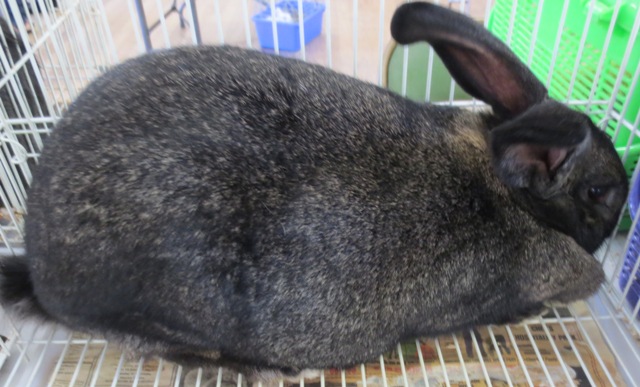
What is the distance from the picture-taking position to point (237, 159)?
0.78 metres

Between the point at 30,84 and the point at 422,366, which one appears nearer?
the point at 422,366

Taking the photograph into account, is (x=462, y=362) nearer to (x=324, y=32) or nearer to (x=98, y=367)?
(x=98, y=367)

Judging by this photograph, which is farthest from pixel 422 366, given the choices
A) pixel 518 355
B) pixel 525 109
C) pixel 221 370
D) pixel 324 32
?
pixel 324 32

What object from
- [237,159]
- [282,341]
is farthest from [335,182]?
[282,341]

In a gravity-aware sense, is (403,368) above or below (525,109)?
below

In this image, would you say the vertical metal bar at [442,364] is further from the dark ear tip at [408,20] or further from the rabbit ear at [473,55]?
the dark ear tip at [408,20]

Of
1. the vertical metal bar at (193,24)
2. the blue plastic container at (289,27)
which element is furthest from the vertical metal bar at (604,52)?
the blue plastic container at (289,27)

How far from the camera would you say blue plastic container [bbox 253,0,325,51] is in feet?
6.27

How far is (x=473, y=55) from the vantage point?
89cm

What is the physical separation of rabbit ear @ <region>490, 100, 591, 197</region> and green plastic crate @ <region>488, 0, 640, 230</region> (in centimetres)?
34

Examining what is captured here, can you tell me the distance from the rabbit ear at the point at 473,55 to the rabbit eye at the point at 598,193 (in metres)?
0.16

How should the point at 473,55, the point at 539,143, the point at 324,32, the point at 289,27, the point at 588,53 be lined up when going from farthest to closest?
the point at 324,32 < the point at 289,27 < the point at 588,53 < the point at 473,55 < the point at 539,143

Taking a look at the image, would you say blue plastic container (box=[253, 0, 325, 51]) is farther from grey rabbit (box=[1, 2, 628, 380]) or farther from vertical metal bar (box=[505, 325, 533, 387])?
vertical metal bar (box=[505, 325, 533, 387])

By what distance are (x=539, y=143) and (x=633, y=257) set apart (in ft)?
1.75
